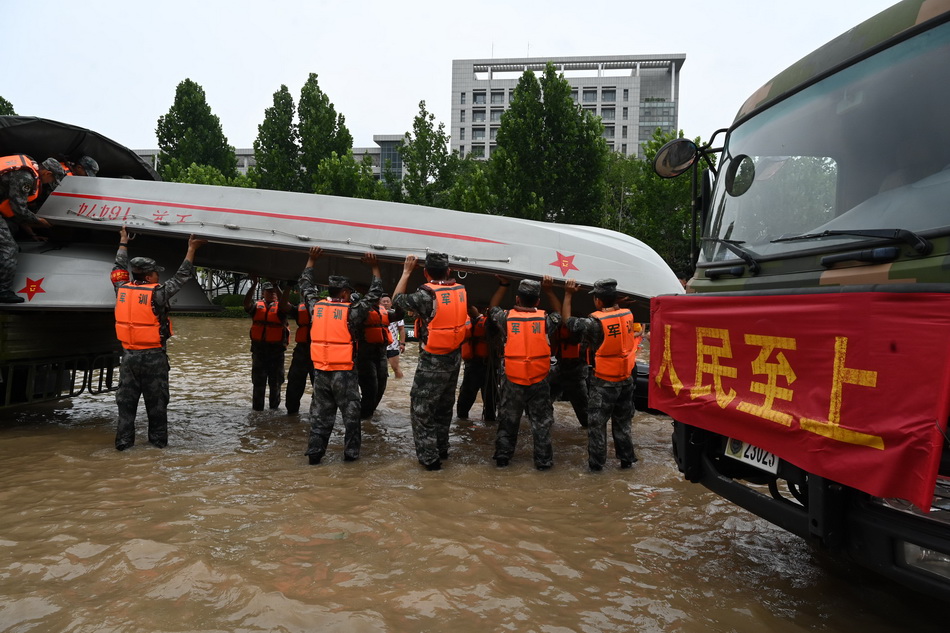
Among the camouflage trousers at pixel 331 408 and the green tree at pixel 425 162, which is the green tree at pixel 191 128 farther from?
the camouflage trousers at pixel 331 408

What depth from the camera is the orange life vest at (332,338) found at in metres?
5.29

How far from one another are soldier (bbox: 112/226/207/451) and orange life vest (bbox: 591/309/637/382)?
12.4ft

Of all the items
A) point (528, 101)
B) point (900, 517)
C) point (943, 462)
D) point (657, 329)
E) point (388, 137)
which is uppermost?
point (388, 137)

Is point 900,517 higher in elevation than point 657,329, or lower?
lower

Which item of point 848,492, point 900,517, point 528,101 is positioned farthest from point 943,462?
point 528,101

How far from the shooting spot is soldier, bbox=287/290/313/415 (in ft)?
23.6

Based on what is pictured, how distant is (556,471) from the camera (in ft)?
17.3

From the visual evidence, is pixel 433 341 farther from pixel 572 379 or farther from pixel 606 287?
pixel 572 379

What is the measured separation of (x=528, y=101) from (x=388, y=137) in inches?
1906

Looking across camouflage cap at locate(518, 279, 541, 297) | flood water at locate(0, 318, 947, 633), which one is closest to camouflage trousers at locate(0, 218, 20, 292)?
flood water at locate(0, 318, 947, 633)

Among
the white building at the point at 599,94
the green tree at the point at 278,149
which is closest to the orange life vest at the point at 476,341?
the green tree at the point at 278,149

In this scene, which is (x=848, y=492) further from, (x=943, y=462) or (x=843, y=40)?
(x=843, y=40)

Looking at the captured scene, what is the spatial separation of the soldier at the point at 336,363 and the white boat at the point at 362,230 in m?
0.54

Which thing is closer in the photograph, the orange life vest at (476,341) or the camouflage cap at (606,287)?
the camouflage cap at (606,287)
